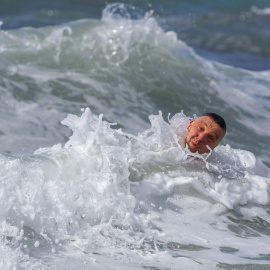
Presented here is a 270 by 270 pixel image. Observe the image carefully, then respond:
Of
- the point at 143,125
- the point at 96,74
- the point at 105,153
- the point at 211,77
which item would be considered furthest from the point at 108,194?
the point at 211,77

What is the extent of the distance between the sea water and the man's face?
0.08 metres

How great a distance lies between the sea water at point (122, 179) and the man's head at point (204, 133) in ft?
0.27

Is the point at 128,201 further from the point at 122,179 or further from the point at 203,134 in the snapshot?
the point at 203,134

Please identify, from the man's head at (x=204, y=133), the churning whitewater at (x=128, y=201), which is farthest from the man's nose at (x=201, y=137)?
the churning whitewater at (x=128, y=201)

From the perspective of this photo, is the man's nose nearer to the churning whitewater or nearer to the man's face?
the man's face

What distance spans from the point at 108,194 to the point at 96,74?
13.9 feet

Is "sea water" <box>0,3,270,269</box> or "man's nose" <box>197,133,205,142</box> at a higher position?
"man's nose" <box>197,133,205,142</box>

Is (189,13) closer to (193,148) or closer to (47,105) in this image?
(47,105)

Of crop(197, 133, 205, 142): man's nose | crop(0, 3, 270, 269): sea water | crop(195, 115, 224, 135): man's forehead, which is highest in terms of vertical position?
crop(195, 115, 224, 135): man's forehead

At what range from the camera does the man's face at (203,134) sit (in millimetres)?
4766

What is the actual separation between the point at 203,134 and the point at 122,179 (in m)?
0.83

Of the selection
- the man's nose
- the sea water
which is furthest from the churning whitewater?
the man's nose

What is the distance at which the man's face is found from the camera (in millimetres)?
4766

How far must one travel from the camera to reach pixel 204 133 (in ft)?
15.6
